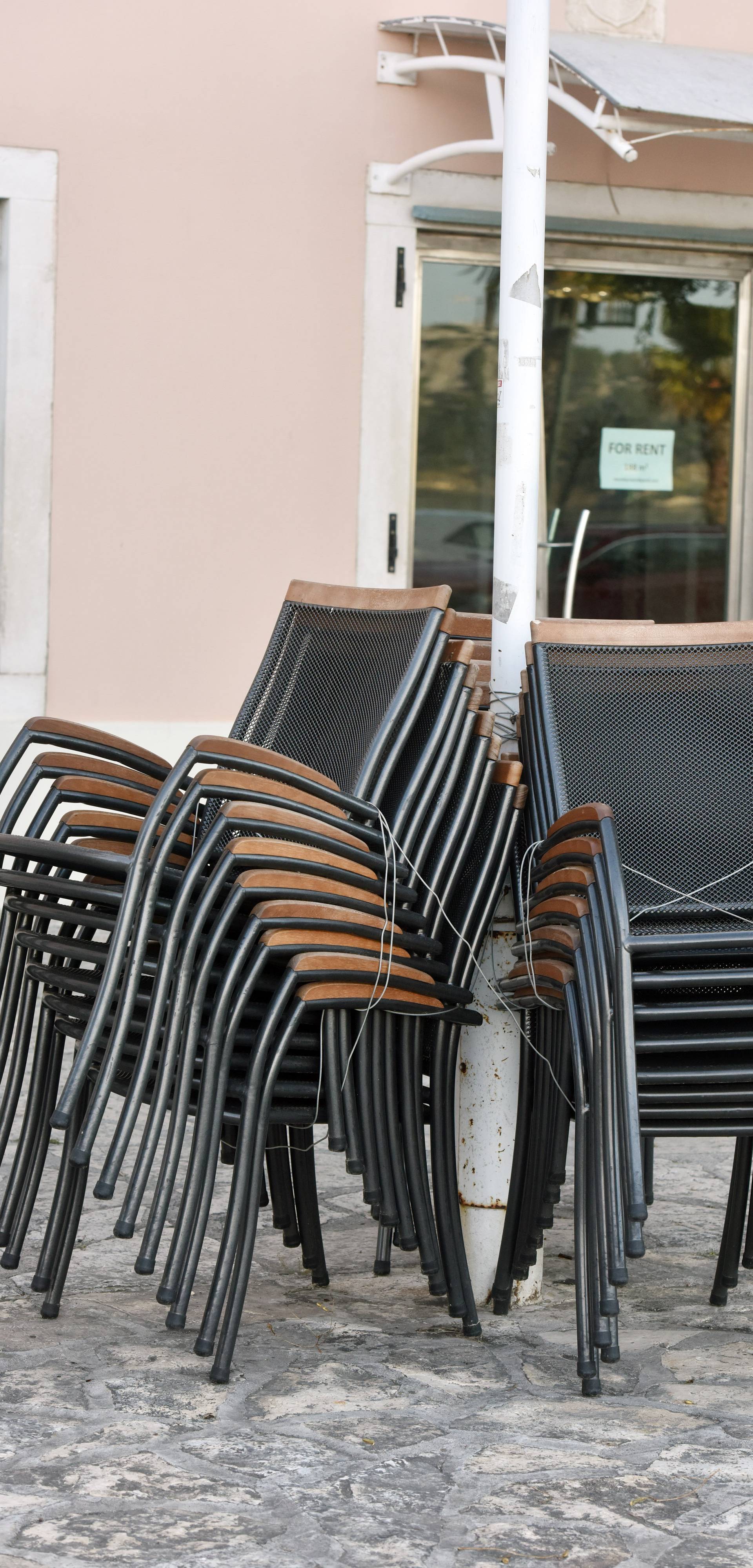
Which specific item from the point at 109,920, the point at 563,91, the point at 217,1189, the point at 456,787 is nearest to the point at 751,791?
the point at 456,787

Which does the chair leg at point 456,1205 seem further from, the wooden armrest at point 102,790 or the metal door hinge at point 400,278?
the metal door hinge at point 400,278

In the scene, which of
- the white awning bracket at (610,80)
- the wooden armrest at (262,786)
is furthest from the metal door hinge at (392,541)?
the wooden armrest at (262,786)

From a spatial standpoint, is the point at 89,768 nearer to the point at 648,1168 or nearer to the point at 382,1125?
the point at 382,1125

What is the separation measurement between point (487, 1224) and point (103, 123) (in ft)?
14.5

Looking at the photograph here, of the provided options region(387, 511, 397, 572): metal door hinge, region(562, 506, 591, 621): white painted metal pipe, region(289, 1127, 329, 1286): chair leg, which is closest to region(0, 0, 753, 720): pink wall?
region(387, 511, 397, 572): metal door hinge

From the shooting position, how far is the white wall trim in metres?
6.05

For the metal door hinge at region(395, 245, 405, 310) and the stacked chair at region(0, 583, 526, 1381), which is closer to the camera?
the stacked chair at region(0, 583, 526, 1381)

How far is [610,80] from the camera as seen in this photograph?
5777 mm

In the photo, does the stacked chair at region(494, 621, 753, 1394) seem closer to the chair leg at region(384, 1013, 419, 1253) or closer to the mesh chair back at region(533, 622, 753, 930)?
the mesh chair back at region(533, 622, 753, 930)

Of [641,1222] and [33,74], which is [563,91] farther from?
[641,1222]

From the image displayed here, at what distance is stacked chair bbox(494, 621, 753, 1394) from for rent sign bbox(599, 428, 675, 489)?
12.8ft

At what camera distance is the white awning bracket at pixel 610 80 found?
5.78m

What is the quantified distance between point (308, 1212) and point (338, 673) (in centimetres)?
95

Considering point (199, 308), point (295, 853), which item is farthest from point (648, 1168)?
point (199, 308)
